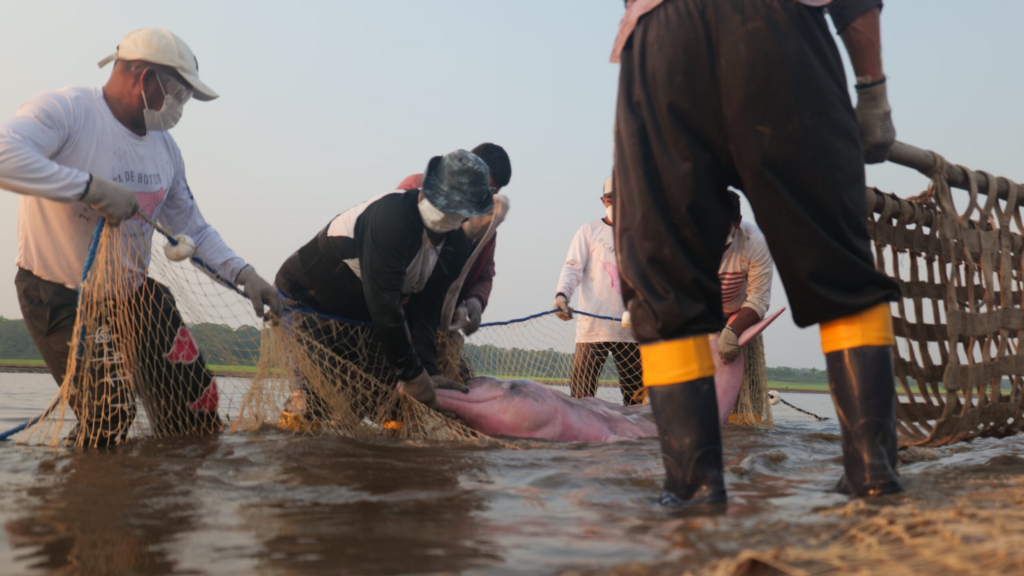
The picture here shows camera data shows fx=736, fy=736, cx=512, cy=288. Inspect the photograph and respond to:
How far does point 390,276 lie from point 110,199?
1.42 meters

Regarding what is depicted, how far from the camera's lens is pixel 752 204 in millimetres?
2111

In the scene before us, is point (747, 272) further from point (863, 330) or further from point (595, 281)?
point (863, 330)

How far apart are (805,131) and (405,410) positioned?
3.11 meters

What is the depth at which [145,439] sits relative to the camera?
3926mm

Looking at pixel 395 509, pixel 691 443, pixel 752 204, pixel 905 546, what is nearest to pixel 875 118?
pixel 752 204

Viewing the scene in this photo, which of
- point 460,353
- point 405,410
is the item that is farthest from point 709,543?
point 460,353

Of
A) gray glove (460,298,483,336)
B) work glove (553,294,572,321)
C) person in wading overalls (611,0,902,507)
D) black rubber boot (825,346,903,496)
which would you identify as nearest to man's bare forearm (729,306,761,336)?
work glove (553,294,572,321)

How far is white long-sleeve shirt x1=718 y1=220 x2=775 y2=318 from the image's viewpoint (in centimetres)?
567

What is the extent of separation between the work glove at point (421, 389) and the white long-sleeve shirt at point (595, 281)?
234cm

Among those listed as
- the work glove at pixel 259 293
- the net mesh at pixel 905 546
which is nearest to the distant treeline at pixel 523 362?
the work glove at pixel 259 293

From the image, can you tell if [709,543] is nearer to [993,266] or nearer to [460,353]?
[993,266]

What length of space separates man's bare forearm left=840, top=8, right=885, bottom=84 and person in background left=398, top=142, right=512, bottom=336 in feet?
10.2

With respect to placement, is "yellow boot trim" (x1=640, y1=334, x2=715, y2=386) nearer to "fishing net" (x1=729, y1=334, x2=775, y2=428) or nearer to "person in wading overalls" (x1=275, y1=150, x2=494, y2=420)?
"person in wading overalls" (x1=275, y1=150, x2=494, y2=420)

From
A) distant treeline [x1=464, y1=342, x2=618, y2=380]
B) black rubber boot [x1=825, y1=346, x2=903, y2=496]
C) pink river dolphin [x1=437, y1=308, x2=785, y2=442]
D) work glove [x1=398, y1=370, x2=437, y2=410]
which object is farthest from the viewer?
distant treeline [x1=464, y1=342, x2=618, y2=380]
